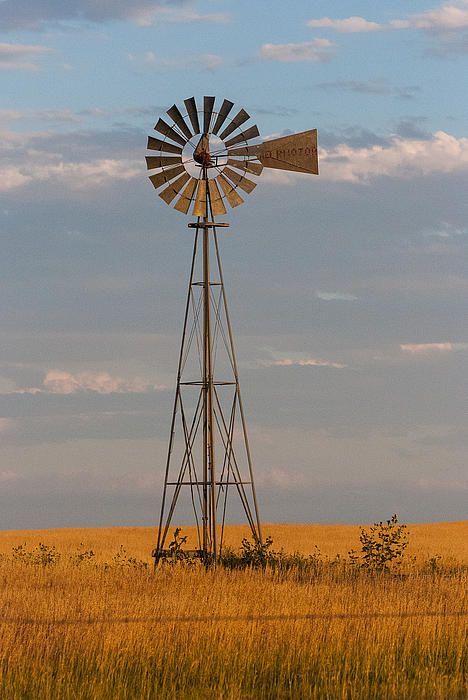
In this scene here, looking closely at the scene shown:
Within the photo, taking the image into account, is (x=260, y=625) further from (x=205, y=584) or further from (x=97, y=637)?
(x=205, y=584)

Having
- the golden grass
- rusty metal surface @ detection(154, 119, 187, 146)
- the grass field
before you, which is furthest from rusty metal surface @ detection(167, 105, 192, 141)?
the golden grass

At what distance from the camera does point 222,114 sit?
949 inches

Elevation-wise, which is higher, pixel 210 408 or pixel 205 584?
pixel 210 408

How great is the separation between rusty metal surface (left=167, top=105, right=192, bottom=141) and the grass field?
31.6ft

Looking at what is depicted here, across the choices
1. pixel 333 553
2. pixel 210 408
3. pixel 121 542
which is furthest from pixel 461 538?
pixel 210 408

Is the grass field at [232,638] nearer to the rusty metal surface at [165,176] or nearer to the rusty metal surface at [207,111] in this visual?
the rusty metal surface at [165,176]

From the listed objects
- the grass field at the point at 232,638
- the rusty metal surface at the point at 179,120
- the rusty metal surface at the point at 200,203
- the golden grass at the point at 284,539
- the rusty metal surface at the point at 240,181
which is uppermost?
the rusty metal surface at the point at 179,120

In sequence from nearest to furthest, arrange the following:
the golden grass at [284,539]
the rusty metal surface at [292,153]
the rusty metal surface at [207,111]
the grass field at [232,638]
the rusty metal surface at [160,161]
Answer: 1. the grass field at [232,638]
2. the rusty metal surface at [207,111]
3. the rusty metal surface at [292,153]
4. the rusty metal surface at [160,161]
5. the golden grass at [284,539]

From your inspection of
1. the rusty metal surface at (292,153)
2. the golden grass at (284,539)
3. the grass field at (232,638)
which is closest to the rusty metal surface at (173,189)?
the rusty metal surface at (292,153)

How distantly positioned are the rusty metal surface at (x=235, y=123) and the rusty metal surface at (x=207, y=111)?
14.1 inches

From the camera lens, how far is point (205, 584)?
829 inches

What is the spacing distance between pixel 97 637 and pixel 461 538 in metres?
30.4

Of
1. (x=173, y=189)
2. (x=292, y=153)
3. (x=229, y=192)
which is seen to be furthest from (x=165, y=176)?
(x=292, y=153)

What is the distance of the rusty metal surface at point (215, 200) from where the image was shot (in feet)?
79.1
